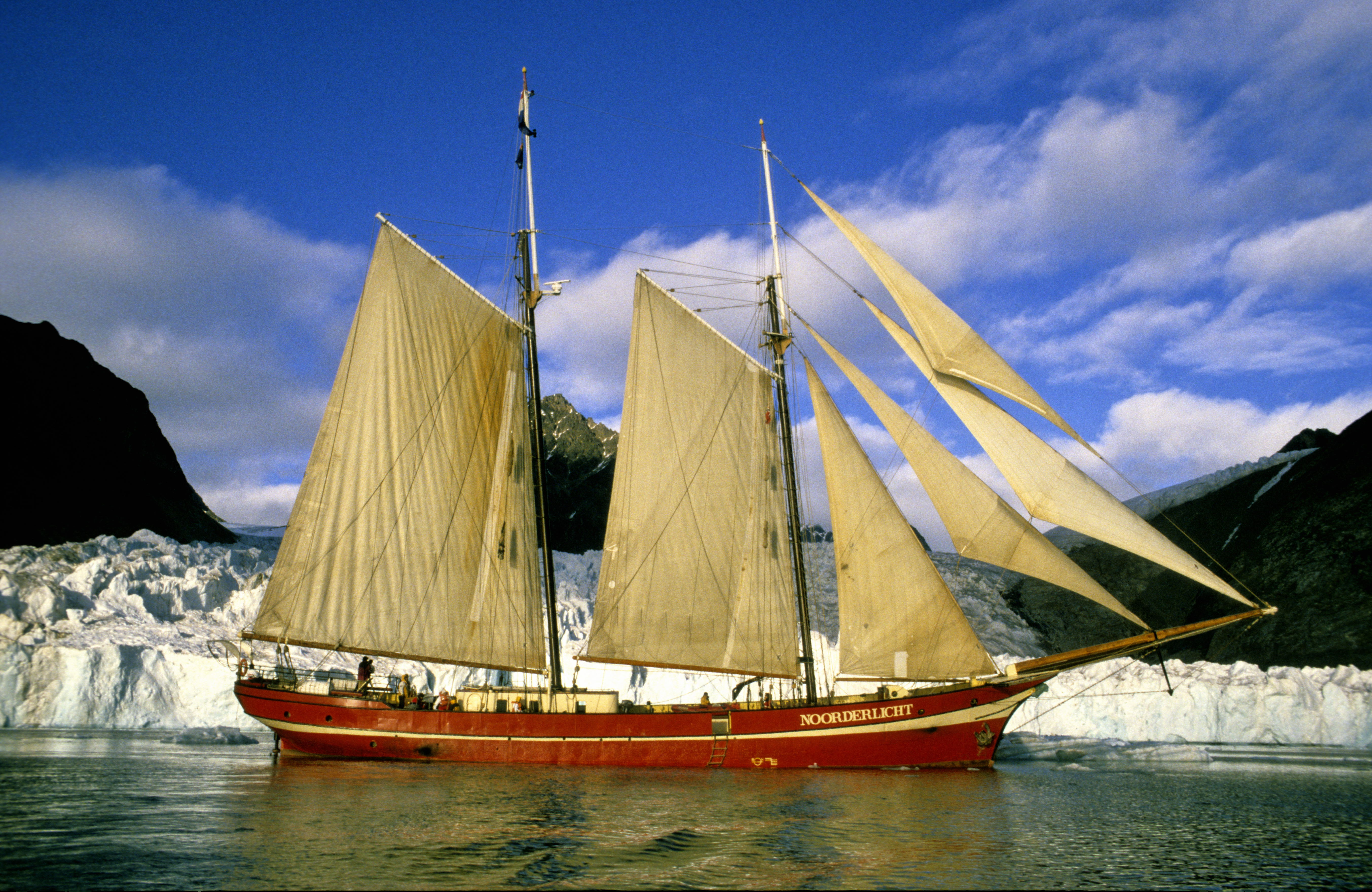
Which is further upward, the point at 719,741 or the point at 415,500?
the point at 415,500

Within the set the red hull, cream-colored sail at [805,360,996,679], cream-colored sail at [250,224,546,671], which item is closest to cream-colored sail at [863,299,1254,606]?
cream-colored sail at [805,360,996,679]

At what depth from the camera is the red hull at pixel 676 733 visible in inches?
1115

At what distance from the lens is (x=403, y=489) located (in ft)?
107

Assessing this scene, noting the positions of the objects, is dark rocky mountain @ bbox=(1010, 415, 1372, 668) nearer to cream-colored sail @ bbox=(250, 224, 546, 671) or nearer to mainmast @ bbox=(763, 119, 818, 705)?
mainmast @ bbox=(763, 119, 818, 705)

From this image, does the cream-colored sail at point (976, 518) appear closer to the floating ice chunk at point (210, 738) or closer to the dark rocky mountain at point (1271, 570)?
the dark rocky mountain at point (1271, 570)

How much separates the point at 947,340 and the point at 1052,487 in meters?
5.93

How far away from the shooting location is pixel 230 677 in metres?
42.9

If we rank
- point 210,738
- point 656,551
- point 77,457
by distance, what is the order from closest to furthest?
1. point 656,551
2. point 210,738
3. point 77,457

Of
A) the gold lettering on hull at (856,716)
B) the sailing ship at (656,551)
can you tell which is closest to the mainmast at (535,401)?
the sailing ship at (656,551)

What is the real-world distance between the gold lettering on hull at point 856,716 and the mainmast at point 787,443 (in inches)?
90.4

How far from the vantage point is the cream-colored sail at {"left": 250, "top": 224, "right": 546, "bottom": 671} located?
31406mm

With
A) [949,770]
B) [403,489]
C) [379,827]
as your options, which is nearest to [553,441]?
[403,489]

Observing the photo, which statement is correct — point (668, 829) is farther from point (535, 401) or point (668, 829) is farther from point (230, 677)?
point (230, 677)

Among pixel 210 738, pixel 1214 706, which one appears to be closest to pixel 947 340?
pixel 1214 706
